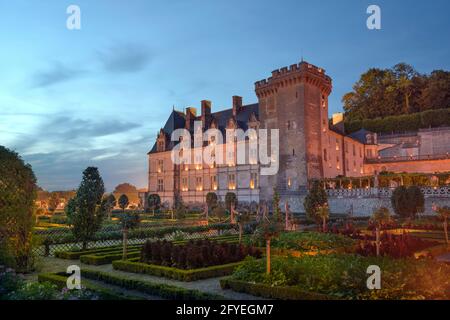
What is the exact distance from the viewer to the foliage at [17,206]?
588 inches

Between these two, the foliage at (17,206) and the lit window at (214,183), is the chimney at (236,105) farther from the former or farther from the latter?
the foliage at (17,206)

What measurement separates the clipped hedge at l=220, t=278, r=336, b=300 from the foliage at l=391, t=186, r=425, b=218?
2425 cm

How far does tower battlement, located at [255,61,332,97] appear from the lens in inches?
1906

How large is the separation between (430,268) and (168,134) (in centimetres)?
6117

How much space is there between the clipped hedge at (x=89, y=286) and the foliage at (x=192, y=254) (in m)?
3.84

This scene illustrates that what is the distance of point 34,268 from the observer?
1659 centimetres

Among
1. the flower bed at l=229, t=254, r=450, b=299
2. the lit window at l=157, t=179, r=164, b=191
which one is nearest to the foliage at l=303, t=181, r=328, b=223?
the flower bed at l=229, t=254, r=450, b=299

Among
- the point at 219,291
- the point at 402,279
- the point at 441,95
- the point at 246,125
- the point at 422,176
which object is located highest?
the point at 441,95

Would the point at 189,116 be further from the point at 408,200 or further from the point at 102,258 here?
the point at 102,258

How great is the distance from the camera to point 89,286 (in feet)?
39.0

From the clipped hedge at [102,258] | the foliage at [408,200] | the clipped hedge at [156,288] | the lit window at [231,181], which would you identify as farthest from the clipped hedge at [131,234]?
the lit window at [231,181]

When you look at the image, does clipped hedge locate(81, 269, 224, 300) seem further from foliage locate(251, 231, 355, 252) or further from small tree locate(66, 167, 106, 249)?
foliage locate(251, 231, 355, 252)

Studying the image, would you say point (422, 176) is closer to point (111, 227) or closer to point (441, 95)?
point (441, 95)
